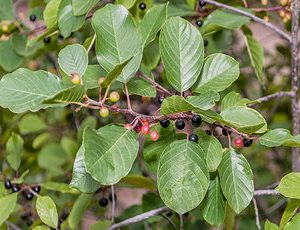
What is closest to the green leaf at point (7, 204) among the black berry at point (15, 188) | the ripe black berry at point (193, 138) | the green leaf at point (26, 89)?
the black berry at point (15, 188)

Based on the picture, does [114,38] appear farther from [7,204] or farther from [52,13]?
[7,204]

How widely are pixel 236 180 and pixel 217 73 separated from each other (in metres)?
0.21

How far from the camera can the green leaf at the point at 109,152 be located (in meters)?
0.97

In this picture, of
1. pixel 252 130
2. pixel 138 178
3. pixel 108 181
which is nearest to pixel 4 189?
pixel 138 178

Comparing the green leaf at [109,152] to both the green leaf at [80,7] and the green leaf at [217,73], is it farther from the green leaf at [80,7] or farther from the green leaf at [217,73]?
the green leaf at [80,7]

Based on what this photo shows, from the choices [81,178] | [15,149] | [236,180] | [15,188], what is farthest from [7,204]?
[236,180]

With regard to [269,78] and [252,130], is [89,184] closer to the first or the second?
[252,130]

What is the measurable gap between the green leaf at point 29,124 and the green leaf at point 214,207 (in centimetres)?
107

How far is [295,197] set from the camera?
3.61 ft

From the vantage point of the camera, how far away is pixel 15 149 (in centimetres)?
158

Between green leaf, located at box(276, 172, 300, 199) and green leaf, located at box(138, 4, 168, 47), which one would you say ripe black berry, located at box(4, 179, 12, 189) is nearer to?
green leaf, located at box(138, 4, 168, 47)

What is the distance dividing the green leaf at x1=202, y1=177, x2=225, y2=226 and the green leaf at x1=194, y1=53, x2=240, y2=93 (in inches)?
8.1

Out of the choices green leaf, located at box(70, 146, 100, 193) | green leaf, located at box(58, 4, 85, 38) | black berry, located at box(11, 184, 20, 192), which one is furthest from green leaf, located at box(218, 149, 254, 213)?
black berry, located at box(11, 184, 20, 192)

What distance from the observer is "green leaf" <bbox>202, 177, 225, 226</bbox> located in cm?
115
